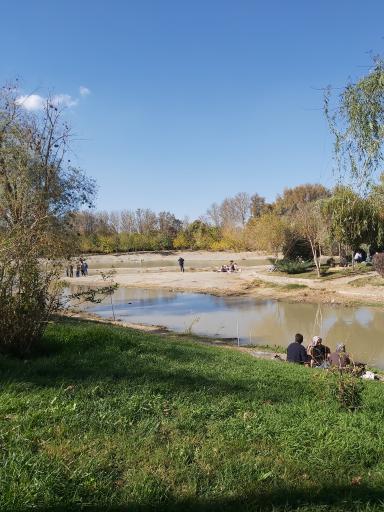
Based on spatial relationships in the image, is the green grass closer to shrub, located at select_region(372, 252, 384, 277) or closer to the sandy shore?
the sandy shore

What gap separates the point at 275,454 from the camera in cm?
392

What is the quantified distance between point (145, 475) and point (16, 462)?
929 mm

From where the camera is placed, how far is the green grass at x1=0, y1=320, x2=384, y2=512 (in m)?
3.18

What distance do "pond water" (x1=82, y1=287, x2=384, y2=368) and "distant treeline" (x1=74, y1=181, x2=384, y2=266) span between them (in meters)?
8.76

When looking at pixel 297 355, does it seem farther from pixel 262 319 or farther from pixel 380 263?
pixel 380 263

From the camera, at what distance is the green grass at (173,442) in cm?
318

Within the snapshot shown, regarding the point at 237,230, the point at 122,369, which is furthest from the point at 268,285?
the point at 237,230

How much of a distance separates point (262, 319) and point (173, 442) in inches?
775

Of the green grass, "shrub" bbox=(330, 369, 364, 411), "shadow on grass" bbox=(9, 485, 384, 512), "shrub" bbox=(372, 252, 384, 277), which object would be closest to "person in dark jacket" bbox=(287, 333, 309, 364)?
the green grass

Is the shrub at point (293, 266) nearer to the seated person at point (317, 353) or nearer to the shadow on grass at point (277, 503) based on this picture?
the seated person at point (317, 353)

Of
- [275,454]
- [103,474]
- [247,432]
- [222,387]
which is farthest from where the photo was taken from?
[222,387]

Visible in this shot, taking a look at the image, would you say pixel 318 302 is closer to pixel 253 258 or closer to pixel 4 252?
pixel 4 252

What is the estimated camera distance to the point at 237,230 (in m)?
90.8

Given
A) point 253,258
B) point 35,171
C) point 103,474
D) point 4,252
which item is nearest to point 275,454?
point 103,474
